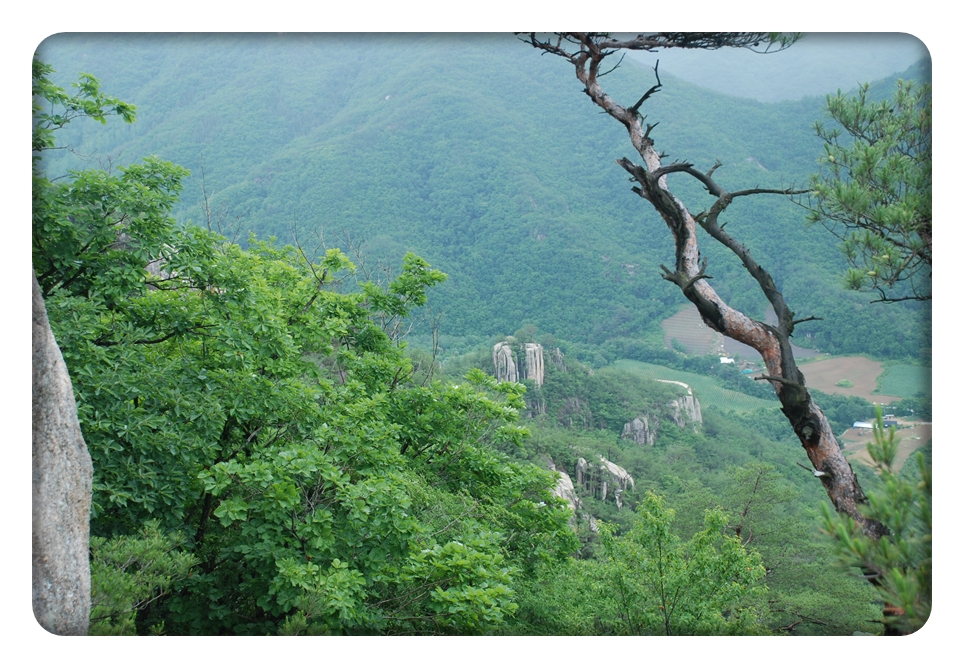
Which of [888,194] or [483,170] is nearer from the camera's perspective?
[888,194]

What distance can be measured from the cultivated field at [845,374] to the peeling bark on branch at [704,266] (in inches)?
14.3

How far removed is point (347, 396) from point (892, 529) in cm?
216

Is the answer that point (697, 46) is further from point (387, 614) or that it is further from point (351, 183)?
point (351, 183)

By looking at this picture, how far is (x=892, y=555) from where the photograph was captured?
1614 millimetres

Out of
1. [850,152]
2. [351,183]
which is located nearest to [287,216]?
[351,183]

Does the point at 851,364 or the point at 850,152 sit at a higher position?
the point at 850,152

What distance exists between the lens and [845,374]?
358 cm

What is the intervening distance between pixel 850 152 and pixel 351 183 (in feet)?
21.1

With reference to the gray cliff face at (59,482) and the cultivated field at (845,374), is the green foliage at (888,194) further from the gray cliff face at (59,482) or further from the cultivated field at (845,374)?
the gray cliff face at (59,482)

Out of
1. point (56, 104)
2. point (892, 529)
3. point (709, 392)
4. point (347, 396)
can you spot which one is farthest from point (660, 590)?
point (709, 392)

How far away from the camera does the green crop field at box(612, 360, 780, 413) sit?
612 centimetres

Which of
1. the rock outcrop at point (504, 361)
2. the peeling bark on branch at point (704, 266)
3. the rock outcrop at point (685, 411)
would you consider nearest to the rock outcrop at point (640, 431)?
the rock outcrop at point (685, 411)

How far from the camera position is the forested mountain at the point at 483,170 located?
4266 millimetres

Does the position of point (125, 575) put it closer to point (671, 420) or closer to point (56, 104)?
point (56, 104)
